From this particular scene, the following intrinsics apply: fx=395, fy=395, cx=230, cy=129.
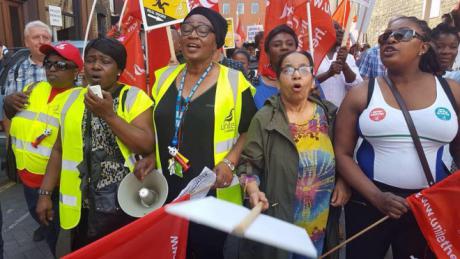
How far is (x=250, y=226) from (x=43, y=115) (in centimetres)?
204

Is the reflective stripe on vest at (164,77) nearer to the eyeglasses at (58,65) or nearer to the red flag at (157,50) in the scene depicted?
the eyeglasses at (58,65)

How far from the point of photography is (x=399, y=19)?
→ 2287 mm

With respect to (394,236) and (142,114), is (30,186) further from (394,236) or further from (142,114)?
(394,236)

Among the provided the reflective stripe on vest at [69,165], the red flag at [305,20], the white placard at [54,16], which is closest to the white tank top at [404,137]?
the red flag at [305,20]

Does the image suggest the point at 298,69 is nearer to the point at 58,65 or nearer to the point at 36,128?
the point at 58,65

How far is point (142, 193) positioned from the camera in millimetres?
2252

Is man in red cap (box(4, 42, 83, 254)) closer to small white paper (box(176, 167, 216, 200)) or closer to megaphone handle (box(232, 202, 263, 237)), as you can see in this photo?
small white paper (box(176, 167, 216, 200))

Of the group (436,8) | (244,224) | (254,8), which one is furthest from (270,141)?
(254,8)

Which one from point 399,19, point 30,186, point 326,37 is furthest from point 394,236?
point 30,186

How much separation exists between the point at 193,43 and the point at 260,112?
591mm

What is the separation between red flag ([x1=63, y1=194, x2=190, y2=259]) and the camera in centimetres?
167

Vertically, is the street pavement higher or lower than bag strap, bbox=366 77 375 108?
lower

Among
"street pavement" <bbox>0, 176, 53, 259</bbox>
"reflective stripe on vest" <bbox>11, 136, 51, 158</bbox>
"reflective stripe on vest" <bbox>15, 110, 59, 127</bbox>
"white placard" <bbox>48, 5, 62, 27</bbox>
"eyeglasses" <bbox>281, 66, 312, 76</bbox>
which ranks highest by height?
"white placard" <bbox>48, 5, 62, 27</bbox>

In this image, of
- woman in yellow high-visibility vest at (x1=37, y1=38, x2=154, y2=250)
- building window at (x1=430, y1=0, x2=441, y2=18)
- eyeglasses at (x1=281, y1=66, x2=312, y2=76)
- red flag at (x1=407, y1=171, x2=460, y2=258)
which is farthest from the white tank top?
building window at (x1=430, y1=0, x2=441, y2=18)
